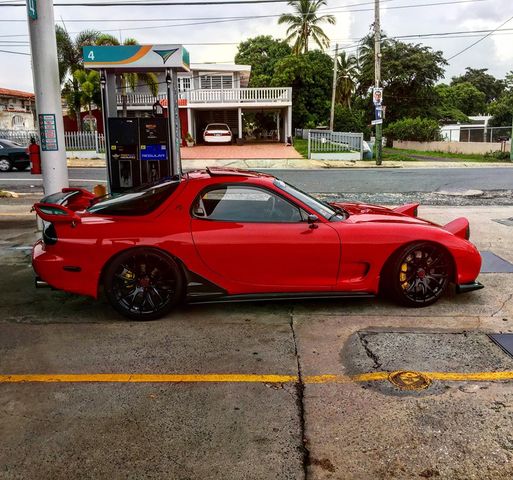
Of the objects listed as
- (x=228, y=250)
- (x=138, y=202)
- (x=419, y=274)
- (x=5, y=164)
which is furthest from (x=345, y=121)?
(x=228, y=250)

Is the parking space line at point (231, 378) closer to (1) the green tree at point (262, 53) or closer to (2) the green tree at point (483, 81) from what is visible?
(1) the green tree at point (262, 53)

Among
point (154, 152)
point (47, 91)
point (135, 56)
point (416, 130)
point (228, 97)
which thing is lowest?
point (154, 152)

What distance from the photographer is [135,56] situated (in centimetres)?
916

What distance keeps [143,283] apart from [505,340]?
10.0 feet

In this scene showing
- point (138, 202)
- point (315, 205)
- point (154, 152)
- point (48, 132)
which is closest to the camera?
point (138, 202)

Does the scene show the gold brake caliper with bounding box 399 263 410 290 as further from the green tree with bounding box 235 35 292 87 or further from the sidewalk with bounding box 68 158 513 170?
the green tree with bounding box 235 35 292 87

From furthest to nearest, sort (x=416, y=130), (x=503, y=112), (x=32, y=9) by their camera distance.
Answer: (x=503, y=112), (x=416, y=130), (x=32, y=9)

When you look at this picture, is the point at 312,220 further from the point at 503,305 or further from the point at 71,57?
the point at 71,57

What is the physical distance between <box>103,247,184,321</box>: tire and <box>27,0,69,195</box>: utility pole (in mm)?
3975

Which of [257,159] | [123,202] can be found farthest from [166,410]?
[257,159]

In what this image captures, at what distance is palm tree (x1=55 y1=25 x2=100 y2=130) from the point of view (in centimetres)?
3189

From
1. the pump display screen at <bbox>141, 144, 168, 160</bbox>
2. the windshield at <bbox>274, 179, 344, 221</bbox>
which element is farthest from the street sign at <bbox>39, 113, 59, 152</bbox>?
the windshield at <bbox>274, 179, 344, 221</bbox>

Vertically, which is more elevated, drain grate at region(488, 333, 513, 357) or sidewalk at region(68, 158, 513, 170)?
sidewalk at region(68, 158, 513, 170)

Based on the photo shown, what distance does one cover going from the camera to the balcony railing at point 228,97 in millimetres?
34875
